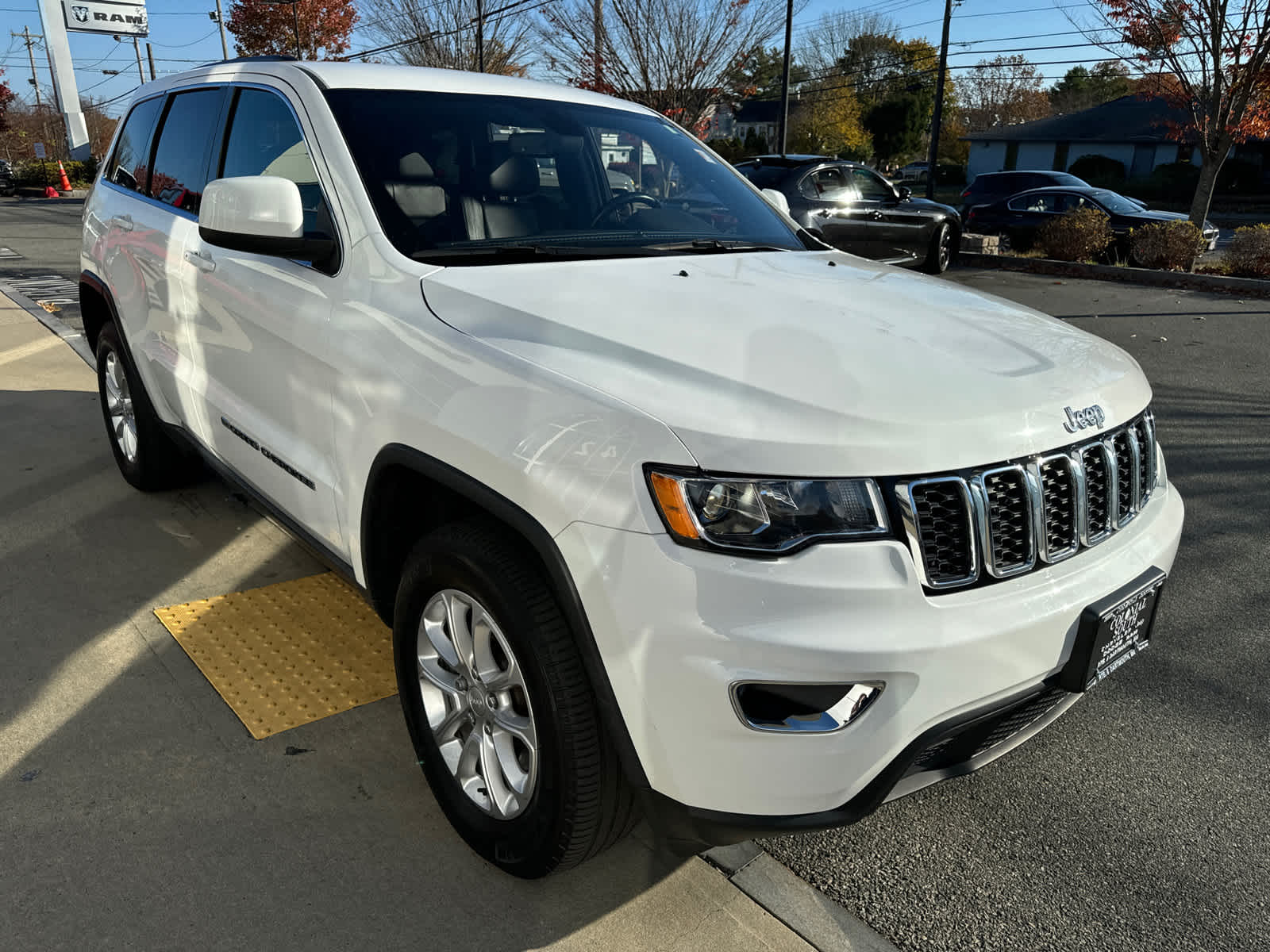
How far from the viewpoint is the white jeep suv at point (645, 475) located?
1765 mm

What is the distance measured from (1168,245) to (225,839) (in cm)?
1406

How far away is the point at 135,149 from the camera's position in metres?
4.50

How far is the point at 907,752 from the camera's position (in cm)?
183

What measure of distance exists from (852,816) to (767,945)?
51 cm

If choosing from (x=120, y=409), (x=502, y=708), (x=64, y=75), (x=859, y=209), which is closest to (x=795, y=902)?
(x=502, y=708)

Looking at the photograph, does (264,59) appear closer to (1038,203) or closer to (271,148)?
(271,148)

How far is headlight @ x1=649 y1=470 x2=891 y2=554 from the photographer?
1758 mm

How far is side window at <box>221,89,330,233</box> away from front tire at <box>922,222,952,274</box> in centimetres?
1123

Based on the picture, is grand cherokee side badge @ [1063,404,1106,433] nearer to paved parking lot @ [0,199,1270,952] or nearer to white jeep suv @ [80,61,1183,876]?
white jeep suv @ [80,61,1183,876]

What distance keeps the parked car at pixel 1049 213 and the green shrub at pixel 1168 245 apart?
132 centimetres

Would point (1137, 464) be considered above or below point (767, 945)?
above

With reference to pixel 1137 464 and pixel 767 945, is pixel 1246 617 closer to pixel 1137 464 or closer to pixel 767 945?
pixel 1137 464

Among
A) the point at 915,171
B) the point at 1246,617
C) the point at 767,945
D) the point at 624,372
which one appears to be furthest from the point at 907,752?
the point at 915,171

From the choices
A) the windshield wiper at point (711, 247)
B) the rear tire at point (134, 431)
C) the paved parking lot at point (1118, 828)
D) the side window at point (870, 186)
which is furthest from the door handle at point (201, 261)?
the side window at point (870, 186)
